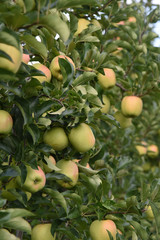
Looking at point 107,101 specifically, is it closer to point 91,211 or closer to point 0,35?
point 91,211

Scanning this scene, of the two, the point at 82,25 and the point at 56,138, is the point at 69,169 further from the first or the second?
the point at 82,25

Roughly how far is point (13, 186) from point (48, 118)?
31cm

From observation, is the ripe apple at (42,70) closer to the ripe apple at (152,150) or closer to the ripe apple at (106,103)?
the ripe apple at (106,103)

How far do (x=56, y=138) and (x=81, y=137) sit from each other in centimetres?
11

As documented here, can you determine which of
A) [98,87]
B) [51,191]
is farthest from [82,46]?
[51,191]

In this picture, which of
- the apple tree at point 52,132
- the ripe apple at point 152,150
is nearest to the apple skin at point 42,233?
the apple tree at point 52,132

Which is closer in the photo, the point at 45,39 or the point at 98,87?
the point at 45,39

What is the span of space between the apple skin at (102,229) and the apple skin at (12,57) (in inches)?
32.1

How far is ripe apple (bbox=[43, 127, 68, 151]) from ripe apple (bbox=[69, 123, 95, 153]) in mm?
32

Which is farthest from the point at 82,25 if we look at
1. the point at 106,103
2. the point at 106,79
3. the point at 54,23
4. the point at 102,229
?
the point at 102,229

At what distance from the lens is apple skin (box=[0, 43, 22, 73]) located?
3.17ft

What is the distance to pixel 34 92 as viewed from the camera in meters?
1.27

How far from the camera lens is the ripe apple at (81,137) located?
54.0 inches

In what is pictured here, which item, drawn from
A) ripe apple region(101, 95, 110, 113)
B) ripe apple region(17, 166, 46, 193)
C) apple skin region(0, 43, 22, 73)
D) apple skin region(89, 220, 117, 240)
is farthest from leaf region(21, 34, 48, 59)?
ripe apple region(101, 95, 110, 113)
